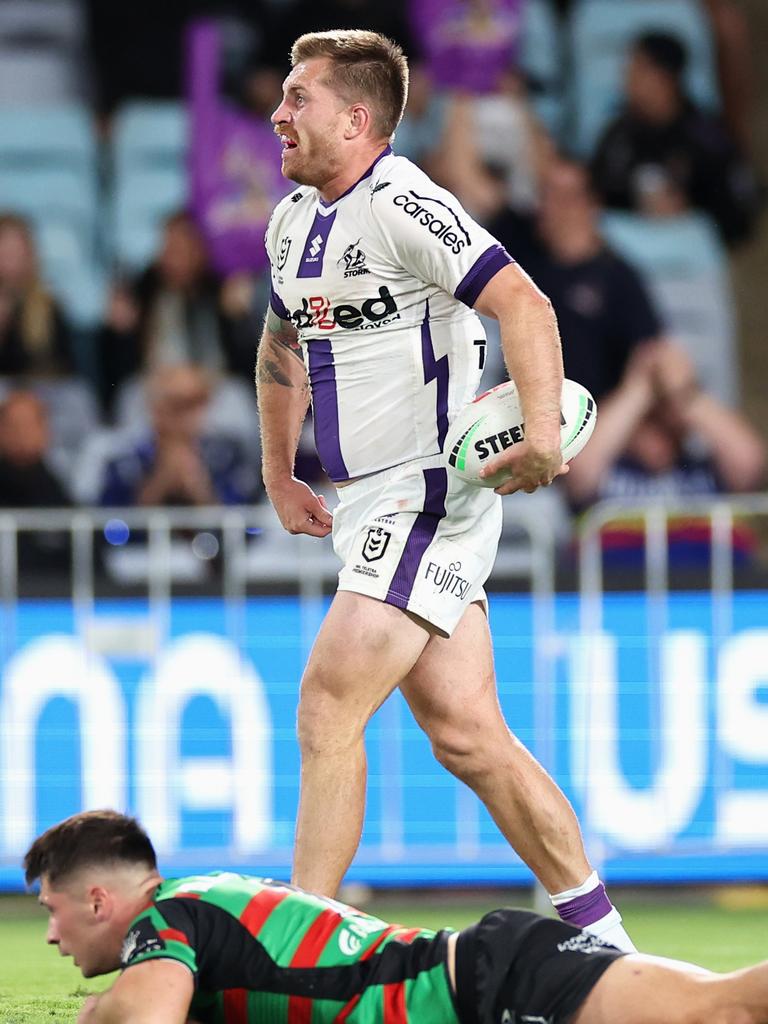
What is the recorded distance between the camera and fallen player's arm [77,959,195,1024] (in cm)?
360

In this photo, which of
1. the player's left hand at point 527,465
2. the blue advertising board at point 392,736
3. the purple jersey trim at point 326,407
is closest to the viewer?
the player's left hand at point 527,465

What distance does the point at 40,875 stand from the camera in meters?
3.94

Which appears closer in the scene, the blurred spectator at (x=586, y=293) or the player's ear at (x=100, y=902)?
the player's ear at (x=100, y=902)

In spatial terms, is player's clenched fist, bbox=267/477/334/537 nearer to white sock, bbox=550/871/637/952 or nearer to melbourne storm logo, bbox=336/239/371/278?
melbourne storm logo, bbox=336/239/371/278

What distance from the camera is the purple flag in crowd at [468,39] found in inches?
482

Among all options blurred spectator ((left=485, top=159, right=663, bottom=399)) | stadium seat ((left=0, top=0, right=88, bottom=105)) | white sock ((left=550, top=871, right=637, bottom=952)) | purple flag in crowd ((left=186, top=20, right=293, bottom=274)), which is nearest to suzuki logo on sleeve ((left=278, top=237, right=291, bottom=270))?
white sock ((left=550, top=871, right=637, bottom=952))

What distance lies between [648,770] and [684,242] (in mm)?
4843

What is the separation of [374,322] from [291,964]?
176 centimetres

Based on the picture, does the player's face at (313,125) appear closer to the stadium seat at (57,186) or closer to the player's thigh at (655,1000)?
the player's thigh at (655,1000)

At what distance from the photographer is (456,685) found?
4.85 metres

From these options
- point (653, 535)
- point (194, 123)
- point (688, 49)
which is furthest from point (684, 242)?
point (653, 535)

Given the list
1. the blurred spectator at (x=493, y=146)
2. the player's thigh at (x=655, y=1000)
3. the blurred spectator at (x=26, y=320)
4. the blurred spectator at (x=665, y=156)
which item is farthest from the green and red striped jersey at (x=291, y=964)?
the blurred spectator at (x=665, y=156)

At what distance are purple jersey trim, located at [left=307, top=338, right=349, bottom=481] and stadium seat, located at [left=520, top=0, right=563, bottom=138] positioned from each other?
25.5ft

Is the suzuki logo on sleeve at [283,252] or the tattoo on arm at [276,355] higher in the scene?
the suzuki logo on sleeve at [283,252]
